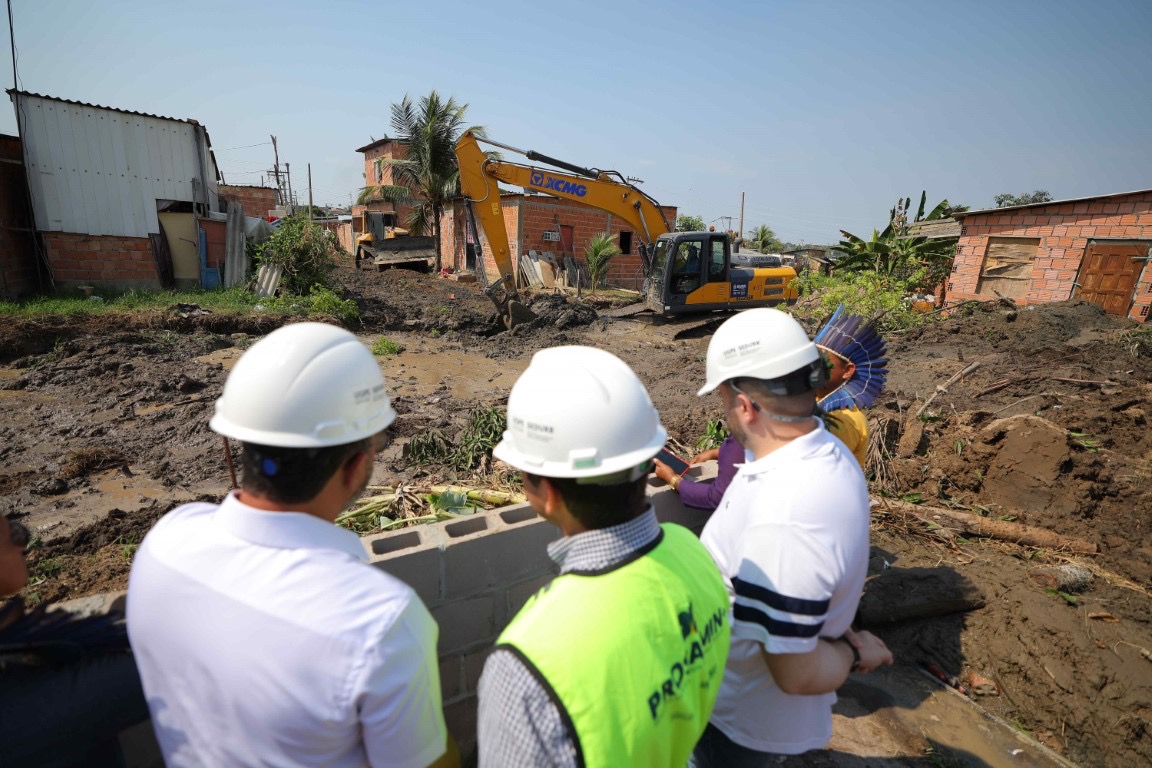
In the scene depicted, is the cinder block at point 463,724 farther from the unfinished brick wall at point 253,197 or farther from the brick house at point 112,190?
the unfinished brick wall at point 253,197

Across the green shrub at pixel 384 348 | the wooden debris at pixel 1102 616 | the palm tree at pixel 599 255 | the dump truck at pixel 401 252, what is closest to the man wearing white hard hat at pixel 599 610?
the wooden debris at pixel 1102 616

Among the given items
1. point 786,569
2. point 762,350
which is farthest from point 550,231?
point 786,569

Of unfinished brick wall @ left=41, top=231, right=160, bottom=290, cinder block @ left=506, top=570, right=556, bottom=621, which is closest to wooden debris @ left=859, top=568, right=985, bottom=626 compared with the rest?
cinder block @ left=506, top=570, right=556, bottom=621

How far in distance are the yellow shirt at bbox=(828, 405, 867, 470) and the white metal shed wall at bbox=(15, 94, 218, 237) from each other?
52.3 feet

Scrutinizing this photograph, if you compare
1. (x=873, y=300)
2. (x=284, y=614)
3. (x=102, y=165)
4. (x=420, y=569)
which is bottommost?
(x=420, y=569)

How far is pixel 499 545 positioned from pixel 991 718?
2626mm

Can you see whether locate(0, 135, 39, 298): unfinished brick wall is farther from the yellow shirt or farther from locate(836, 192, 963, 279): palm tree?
locate(836, 192, 963, 279): palm tree

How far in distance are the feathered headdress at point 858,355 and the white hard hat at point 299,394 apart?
226 centimetres

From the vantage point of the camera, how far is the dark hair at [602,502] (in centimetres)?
113

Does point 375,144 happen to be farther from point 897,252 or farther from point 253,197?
point 897,252

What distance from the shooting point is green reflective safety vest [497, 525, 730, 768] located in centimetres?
93

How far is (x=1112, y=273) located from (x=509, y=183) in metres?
12.8

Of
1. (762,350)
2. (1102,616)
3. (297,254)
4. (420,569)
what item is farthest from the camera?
(297,254)

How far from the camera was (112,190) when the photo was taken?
41.2ft
